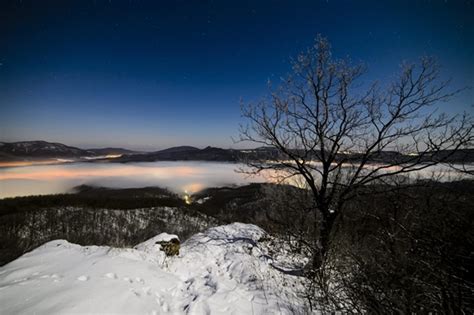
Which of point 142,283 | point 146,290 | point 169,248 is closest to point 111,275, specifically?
point 142,283

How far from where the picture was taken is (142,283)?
17.1 ft

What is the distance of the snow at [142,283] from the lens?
12.8ft

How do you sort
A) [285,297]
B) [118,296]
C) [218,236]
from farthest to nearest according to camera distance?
1. [218,236]
2. [285,297]
3. [118,296]

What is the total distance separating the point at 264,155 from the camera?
26.3 ft

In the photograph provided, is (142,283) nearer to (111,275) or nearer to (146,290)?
(146,290)

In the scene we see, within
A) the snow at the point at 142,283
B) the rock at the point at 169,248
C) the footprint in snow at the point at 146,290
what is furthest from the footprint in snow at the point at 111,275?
the rock at the point at 169,248

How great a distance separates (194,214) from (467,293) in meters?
139

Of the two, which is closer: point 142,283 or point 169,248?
point 142,283

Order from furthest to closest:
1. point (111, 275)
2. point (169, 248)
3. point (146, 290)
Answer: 1. point (169, 248)
2. point (111, 275)
3. point (146, 290)

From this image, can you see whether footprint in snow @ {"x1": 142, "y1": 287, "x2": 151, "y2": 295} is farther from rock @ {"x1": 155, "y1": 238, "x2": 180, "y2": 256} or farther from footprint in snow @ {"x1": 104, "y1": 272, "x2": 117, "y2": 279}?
rock @ {"x1": 155, "y1": 238, "x2": 180, "y2": 256}

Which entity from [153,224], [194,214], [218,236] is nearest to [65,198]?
[153,224]

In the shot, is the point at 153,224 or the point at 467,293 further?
the point at 153,224

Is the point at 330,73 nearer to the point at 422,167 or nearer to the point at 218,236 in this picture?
the point at 422,167

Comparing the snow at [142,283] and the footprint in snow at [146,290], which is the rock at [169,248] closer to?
the snow at [142,283]
